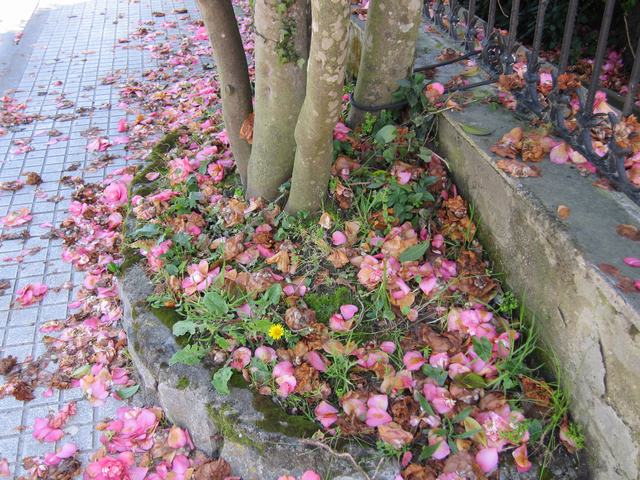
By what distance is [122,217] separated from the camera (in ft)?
11.6

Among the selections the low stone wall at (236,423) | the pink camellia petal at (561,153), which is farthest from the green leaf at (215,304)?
the pink camellia petal at (561,153)

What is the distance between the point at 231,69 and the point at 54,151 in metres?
2.35

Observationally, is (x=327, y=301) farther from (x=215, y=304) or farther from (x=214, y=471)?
(x=214, y=471)

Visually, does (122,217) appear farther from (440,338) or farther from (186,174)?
(440,338)

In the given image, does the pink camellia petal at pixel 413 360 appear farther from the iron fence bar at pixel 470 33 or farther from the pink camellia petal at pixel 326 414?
the iron fence bar at pixel 470 33

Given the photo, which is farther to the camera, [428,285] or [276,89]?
[276,89]

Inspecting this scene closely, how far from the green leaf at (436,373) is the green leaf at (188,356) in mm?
845

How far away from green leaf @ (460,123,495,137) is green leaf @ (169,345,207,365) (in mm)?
1417

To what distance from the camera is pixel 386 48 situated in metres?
2.69

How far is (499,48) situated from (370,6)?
2.23 ft

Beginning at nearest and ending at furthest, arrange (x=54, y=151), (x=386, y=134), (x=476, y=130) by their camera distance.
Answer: (x=476, y=130), (x=386, y=134), (x=54, y=151)

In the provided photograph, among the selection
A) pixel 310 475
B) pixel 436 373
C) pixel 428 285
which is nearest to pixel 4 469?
pixel 310 475

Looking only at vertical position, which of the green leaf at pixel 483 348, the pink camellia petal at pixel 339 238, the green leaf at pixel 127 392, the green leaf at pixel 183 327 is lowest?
the green leaf at pixel 127 392

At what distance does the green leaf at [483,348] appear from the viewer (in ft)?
6.85
